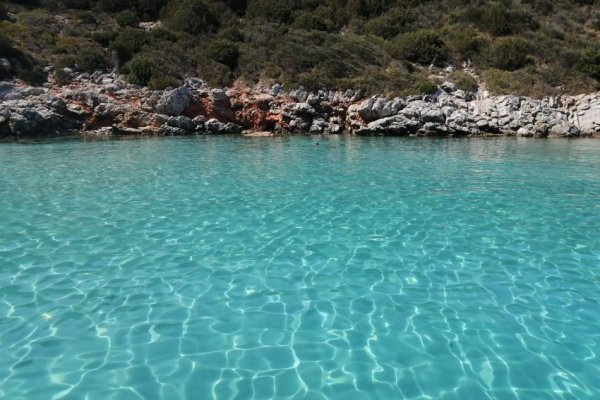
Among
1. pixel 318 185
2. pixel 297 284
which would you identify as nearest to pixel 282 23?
pixel 318 185

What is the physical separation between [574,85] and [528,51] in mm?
6254

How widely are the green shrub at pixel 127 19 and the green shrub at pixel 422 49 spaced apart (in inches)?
807

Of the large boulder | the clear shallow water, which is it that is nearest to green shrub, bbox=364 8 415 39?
the large boulder

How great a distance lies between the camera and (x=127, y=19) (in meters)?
37.3

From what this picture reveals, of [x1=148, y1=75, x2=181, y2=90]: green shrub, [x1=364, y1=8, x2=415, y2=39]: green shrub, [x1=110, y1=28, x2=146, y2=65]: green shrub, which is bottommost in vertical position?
[x1=148, y1=75, x2=181, y2=90]: green shrub

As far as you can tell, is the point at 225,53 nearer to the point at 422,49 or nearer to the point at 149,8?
the point at 149,8

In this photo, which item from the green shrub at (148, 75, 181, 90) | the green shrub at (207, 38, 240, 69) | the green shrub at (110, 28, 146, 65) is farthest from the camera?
the green shrub at (207, 38, 240, 69)

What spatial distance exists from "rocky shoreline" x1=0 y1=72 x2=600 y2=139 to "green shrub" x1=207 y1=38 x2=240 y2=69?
10.8 ft

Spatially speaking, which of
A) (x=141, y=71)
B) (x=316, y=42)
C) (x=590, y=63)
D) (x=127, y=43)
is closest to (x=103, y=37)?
(x=127, y=43)

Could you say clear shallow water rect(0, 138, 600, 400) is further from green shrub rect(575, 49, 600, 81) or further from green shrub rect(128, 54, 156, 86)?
green shrub rect(575, 49, 600, 81)

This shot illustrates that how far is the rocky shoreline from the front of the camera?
26344 mm

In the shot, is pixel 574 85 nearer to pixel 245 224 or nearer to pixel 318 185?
pixel 318 185

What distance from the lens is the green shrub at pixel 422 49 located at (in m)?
34.8

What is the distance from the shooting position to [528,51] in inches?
1382
